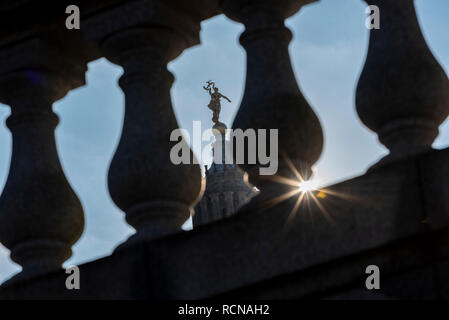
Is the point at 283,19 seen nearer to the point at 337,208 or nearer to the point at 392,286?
the point at 337,208

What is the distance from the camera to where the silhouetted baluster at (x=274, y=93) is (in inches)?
280

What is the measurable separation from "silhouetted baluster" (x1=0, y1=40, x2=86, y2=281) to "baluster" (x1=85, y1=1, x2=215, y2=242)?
0.76m

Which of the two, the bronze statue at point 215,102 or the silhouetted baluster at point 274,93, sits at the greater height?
the bronze statue at point 215,102

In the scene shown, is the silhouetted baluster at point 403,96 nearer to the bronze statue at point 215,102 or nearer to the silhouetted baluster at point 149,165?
the silhouetted baluster at point 149,165

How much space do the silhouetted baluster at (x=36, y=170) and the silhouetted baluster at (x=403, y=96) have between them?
2.60 m

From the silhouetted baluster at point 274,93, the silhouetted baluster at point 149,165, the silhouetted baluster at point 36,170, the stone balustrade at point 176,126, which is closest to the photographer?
the stone balustrade at point 176,126

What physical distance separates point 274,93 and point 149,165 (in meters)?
1.02

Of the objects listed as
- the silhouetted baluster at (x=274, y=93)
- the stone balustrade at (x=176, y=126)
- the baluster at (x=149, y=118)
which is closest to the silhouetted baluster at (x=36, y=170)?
the stone balustrade at (x=176, y=126)

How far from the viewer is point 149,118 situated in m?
7.86

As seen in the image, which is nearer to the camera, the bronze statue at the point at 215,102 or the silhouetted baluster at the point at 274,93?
the silhouetted baluster at the point at 274,93

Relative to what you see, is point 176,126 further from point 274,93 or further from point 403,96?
point 403,96

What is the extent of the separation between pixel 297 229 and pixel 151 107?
174 cm
